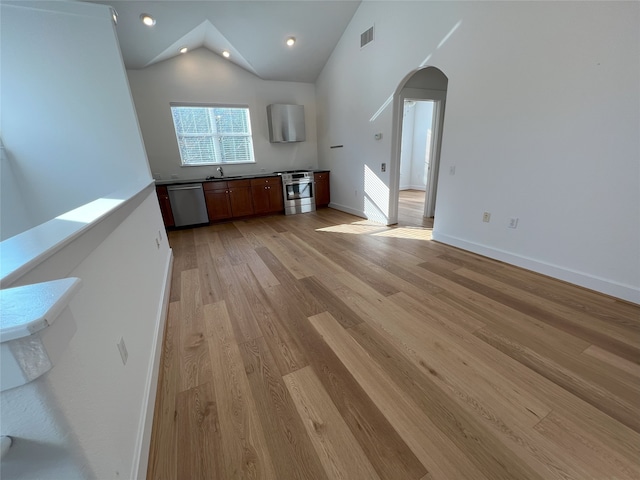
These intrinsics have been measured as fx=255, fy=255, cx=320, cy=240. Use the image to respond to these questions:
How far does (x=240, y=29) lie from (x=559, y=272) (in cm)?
513

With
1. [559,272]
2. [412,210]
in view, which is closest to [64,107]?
[559,272]

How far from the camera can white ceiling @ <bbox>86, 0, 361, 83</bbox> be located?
3.29m

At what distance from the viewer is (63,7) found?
2469mm

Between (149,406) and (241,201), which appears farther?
(241,201)

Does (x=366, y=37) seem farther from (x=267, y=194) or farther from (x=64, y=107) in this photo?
(x=64, y=107)

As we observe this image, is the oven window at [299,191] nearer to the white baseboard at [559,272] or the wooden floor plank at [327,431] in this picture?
the white baseboard at [559,272]

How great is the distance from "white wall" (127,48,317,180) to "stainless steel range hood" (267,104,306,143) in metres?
0.21

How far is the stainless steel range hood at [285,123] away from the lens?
5.22 m

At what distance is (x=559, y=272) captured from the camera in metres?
2.36

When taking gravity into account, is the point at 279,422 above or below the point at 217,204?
below

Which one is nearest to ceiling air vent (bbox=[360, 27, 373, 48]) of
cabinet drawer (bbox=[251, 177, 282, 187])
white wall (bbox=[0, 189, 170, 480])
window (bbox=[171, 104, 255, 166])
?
window (bbox=[171, 104, 255, 166])

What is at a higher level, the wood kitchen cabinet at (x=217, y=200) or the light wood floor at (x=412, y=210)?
the wood kitchen cabinet at (x=217, y=200)

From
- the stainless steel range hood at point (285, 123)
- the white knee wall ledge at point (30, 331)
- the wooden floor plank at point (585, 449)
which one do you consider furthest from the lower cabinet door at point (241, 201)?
the wooden floor plank at point (585, 449)

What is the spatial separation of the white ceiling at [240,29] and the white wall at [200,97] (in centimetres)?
21
